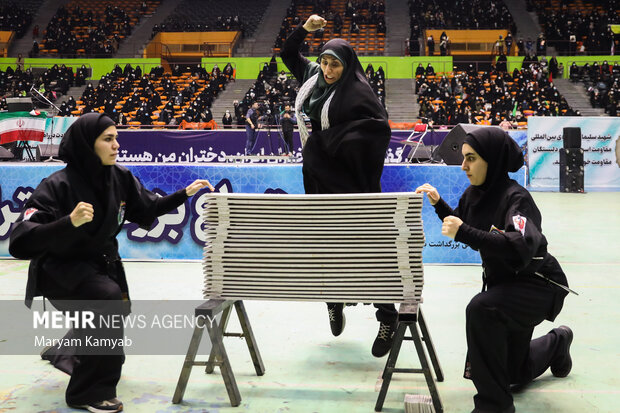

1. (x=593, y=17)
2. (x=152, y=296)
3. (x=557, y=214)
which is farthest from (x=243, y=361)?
(x=593, y=17)

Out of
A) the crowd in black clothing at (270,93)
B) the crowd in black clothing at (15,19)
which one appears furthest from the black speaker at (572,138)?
the crowd in black clothing at (15,19)

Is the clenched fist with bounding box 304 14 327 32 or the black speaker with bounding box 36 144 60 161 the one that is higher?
the clenched fist with bounding box 304 14 327 32

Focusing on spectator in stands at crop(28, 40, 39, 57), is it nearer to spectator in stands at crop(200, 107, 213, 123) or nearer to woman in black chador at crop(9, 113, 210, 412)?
spectator in stands at crop(200, 107, 213, 123)

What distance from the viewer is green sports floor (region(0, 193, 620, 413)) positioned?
3.03 meters

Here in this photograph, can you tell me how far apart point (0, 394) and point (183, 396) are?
931 mm

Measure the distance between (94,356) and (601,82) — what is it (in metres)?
24.7

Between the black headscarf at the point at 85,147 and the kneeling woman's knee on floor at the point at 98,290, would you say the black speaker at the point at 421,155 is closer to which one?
the black headscarf at the point at 85,147

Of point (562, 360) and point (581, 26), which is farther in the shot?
point (581, 26)

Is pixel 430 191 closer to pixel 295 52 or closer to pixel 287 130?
pixel 295 52

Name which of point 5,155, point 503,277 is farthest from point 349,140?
point 5,155

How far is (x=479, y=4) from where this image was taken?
30938 mm

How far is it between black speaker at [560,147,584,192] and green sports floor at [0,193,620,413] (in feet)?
28.6

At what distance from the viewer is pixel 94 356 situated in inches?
115

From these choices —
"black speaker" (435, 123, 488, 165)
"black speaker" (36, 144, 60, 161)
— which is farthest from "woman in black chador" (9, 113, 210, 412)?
"black speaker" (36, 144, 60, 161)
